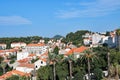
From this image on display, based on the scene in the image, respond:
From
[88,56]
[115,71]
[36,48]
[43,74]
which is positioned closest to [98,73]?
[88,56]

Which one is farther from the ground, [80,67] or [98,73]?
[80,67]

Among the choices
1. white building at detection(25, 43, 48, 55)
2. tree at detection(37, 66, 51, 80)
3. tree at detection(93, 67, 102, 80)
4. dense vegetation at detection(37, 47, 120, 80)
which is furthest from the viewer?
white building at detection(25, 43, 48, 55)

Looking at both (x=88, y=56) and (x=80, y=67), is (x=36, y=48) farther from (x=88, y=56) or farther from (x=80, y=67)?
(x=88, y=56)

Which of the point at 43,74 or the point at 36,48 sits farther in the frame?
the point at 36,48

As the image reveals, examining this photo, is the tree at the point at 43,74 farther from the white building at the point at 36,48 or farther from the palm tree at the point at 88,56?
the white building at the point at 36,48

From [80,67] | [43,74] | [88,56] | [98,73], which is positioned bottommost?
[43,74]

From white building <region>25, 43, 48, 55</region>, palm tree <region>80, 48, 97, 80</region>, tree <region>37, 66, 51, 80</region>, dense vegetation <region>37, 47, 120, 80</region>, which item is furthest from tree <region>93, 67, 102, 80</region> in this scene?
white building <region>25, 43, 48, 55</region>

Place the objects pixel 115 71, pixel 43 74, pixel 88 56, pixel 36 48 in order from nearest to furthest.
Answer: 1. pixel 115 71
2. pixel 88 56
3. pixel 43 74
4. pixel 36 48

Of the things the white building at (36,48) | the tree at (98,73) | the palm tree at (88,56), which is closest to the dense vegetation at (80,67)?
the palm tree at (88,56)

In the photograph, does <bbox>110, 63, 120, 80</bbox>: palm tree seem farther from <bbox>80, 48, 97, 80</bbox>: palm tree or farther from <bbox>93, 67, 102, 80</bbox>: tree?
<bbox>80, 48, 97, 80</bbox>: palm tree

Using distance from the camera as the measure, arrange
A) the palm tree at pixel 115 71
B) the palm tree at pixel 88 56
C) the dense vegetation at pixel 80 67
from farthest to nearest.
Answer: the dense vegetation at pixel 80 67 < the palm tree at pixel 88 56 < the palm tree at pixel 115 71

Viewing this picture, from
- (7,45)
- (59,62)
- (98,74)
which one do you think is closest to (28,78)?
(59,62)

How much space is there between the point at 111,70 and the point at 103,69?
959 cm

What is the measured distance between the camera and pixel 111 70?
50.1m
